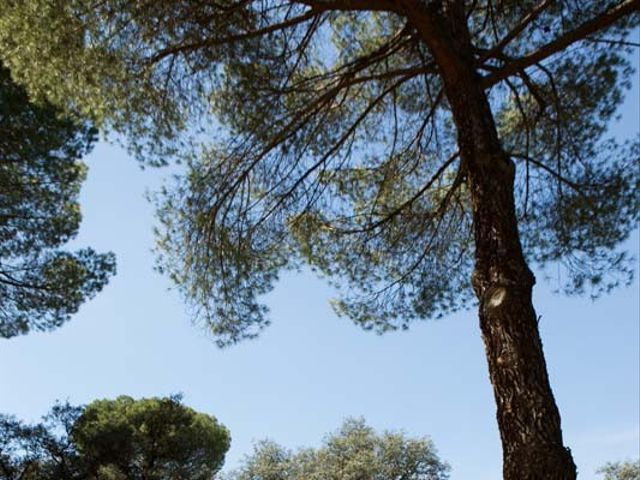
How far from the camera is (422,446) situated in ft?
77.0

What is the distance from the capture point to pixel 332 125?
17.9 feet

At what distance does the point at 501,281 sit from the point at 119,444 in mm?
10832

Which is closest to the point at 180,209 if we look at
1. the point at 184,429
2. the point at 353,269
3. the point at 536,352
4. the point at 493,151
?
the point at 353,269

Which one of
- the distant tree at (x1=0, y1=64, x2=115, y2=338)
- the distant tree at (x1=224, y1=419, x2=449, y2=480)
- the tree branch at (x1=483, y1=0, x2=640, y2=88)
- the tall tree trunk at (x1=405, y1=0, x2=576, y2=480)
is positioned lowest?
the tall tree trunk at (x1=405, y1=0, x2=576, y2=480)

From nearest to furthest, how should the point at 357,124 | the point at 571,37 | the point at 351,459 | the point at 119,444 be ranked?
1. the point at 571,37
2. the point at 357,124
3. the point at 119,444
4. the point at 351,459

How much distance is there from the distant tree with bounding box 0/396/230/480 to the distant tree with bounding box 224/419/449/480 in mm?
9991

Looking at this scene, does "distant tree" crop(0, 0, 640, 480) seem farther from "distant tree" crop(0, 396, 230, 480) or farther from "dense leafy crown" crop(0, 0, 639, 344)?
"distant tree" crop(0, 396, 230, 480)

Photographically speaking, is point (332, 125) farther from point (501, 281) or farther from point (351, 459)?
point (351, 459)

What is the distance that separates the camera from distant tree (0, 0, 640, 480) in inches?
160

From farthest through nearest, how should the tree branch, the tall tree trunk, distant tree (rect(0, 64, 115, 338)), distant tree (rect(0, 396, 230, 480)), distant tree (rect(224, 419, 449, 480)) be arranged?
distant tree (rect(224, 419, 449, 480)) → distant tree (rect(0, 396, 230, 480)) → distant tree (rect(0, 64, 115, 338)) → the tree branch → the tall tree trunk

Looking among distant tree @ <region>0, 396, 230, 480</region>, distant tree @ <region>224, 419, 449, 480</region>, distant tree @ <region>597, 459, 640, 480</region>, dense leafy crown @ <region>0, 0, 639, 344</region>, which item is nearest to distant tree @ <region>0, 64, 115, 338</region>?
dense leafy crown @ <region>0, 0, 639, 344</region>

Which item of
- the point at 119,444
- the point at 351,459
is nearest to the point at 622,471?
the point at 351,459

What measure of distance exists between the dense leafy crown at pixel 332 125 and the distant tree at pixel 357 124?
15 mm

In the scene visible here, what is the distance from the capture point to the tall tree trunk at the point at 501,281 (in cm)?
257
